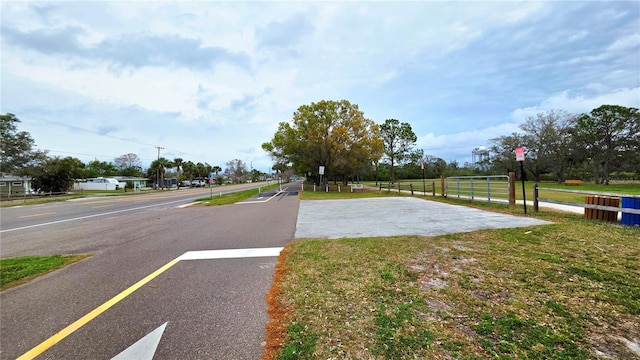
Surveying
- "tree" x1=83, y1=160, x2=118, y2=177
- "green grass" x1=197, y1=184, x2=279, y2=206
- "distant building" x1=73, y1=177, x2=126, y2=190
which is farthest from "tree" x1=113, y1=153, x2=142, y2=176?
"green grass" x1=197, y1=184, x2=279, y2=206

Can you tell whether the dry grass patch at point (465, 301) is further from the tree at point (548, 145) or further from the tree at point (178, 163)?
the tree at point (178, 163)

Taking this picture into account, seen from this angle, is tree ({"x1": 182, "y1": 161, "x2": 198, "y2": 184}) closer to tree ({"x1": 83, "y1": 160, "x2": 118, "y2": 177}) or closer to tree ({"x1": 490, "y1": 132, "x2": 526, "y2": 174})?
tree ({"x1": 83, "y1": 160, "x2": 118, "y2": 177})

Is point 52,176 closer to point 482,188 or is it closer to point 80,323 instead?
point 80,323

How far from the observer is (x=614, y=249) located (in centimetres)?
439

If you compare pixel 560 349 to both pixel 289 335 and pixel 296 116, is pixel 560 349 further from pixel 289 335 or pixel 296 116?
pixel 296 116

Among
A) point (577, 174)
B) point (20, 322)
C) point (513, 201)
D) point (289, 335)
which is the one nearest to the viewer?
point (289, 335)

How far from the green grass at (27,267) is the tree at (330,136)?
2178cm

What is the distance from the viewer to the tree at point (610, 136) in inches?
1084

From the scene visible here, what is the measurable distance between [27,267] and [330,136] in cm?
2289

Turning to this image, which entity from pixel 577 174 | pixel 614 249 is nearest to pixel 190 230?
pixel 614 249

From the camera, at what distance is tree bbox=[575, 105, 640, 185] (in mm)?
27531

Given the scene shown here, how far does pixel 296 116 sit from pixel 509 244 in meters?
24.2

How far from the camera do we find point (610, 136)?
28.8 meters

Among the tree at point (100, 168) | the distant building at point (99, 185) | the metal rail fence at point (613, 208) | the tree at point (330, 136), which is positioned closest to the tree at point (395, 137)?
the tree at point (330, 136)
